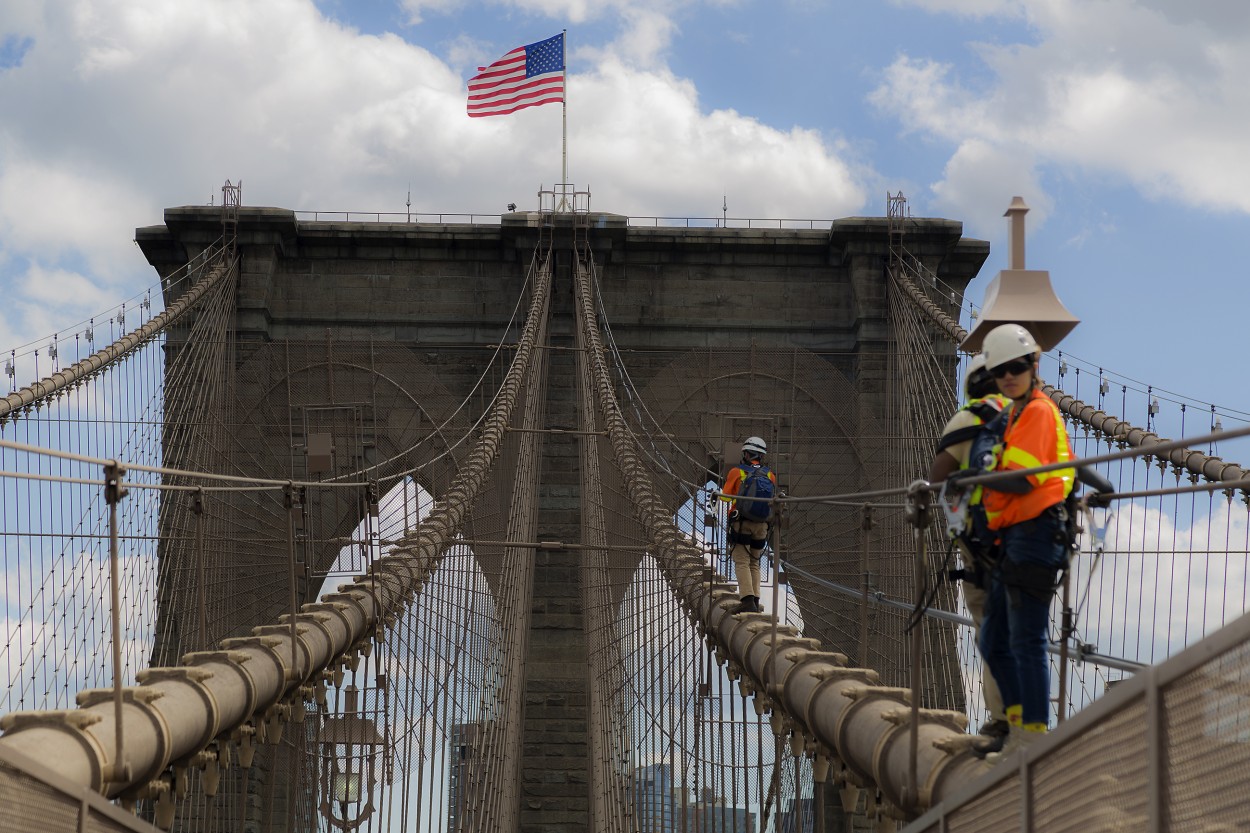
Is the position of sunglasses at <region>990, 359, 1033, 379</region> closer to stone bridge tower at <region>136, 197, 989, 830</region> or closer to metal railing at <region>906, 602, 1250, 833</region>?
metal railing at <region>906, 602, 1250, 833</region>

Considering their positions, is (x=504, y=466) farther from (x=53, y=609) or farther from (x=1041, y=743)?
(x=1041, y=743)

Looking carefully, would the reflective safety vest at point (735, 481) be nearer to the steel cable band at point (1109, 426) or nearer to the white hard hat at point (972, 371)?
the steel cable band at point (1109, 426)

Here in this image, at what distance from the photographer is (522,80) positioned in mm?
20641

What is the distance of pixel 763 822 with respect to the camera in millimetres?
7934

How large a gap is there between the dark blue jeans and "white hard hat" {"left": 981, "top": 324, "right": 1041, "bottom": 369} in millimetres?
442

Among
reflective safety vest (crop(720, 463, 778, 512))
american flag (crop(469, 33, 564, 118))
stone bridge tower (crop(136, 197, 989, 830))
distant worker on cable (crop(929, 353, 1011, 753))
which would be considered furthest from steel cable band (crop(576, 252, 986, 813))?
american flag (crop(469, 33, 564, 118))

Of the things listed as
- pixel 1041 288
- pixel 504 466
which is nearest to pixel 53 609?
pixel 504 466

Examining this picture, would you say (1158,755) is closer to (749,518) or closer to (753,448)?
(749,518)

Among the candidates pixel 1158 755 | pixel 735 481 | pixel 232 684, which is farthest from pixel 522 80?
pixel 1158 755

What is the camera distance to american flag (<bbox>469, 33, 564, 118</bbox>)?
20438mm

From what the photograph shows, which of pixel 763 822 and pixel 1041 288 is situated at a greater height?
pixel 1041 288

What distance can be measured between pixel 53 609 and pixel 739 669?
841 cm

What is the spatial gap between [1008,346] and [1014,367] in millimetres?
55

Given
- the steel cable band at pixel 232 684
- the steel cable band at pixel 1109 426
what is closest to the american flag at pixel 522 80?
the steel cable band at pixel 1109 426
